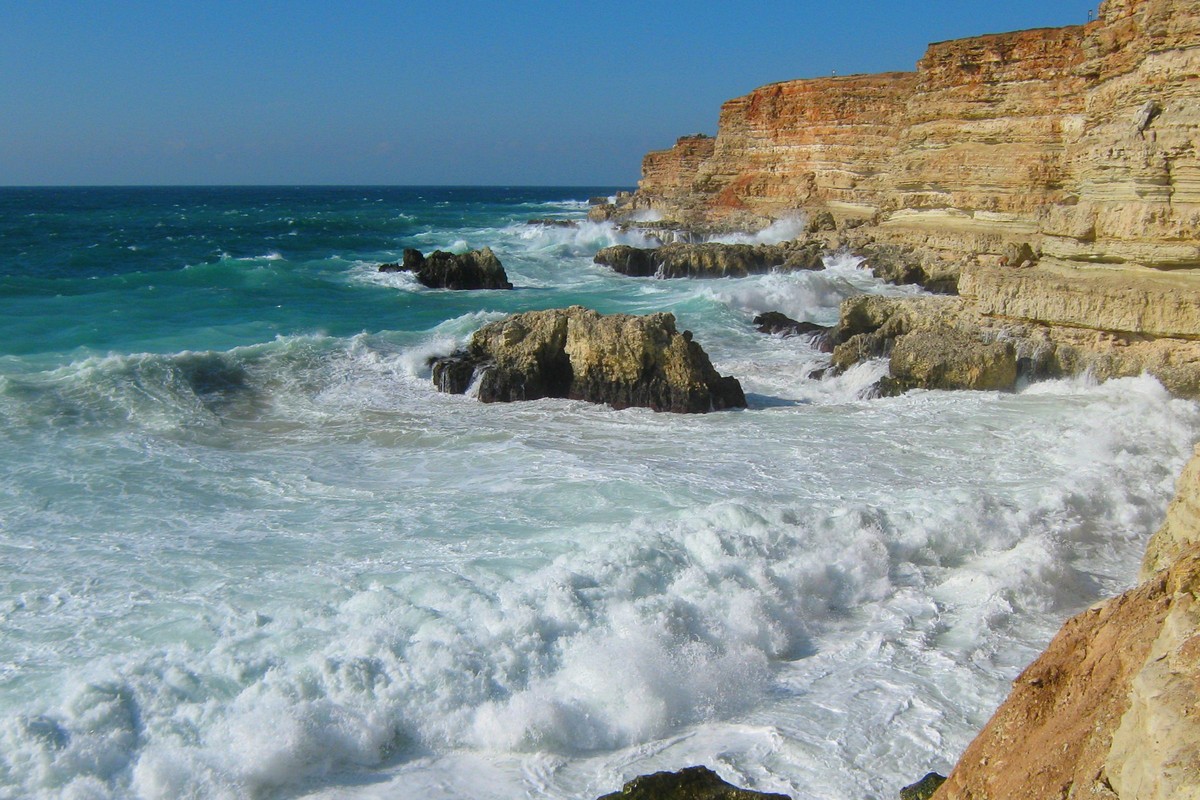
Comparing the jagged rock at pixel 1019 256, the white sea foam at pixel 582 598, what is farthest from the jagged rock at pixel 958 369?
the jagged rock at pixel 1019 256

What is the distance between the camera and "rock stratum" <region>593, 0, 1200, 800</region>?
2.64 m

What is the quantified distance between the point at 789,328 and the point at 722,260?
35.9 ft

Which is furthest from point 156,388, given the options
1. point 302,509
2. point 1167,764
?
point 1167,764

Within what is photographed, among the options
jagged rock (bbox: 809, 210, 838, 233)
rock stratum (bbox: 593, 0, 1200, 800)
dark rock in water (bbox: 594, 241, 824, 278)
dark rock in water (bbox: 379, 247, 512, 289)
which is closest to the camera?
rock stratum (bbox: 593, 0, 1200, 800)

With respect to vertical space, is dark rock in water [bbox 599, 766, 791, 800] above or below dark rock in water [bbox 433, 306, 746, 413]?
below

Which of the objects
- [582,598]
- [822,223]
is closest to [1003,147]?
[822,223]

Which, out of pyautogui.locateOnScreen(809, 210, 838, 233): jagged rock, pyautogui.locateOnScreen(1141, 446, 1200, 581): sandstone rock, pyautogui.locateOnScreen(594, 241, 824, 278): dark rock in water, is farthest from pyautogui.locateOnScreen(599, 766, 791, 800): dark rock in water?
pyautogui.locateOnScreen(809, 210, 838, 233): jagged rock

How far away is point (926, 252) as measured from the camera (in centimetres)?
2481

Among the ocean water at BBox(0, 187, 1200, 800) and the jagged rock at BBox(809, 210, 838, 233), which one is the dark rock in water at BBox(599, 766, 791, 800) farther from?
the jagged rock at BBox(809, 210, 838, 233)

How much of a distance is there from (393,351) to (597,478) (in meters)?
7.68

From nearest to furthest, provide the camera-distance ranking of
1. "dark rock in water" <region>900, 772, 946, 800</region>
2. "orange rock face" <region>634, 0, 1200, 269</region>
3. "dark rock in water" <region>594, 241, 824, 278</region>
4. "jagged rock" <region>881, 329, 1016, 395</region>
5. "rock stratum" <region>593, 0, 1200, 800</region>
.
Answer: "rock stratum" <region>593, 0, 1200, 800</region>, "dark rock in water" <region>900, 772, 946, 800</region>, "orange rock face" <region>634, 0, 1200, 269</region>, "jagged rock" <region>881, 329, 1016, 395</region>, "dark rock in water" <region>594, 241, 824, 278</region>

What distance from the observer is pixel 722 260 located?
29.1 m

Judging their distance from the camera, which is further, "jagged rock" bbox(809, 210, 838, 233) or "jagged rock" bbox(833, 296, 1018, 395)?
"jagged rock" bbox(809, 210, 838, 233)

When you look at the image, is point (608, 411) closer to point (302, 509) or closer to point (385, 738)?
point (302, 509)
